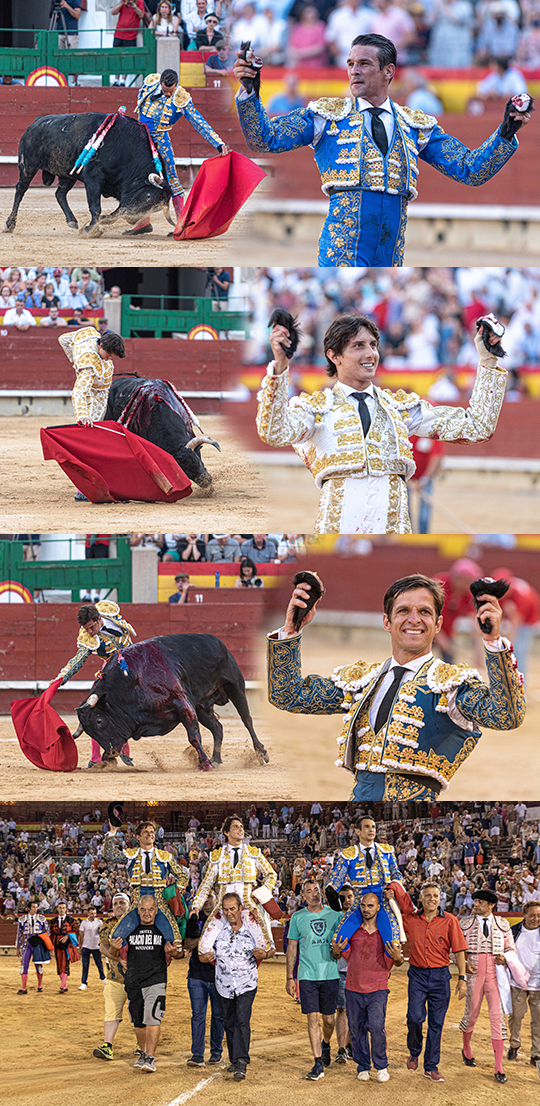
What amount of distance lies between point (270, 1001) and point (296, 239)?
469 cm

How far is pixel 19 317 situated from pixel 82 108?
146cm

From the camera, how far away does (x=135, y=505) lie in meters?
6.88

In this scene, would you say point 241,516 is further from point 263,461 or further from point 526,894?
point 526,894

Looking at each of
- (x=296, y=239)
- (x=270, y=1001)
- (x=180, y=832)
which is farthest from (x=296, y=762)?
(x=180, y=832)

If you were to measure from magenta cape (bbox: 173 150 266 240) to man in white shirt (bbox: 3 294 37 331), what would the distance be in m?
1.55

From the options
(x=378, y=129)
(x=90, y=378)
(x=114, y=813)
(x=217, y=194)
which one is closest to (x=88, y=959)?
(x=114, y=813)

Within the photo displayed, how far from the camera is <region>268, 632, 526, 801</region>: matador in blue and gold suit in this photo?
15.3 feet

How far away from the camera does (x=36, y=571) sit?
731 centimetres

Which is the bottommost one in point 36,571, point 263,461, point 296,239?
point 36,571

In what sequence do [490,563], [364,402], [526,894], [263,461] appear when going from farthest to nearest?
[526,894], [263,461], [490,563], [364,402]

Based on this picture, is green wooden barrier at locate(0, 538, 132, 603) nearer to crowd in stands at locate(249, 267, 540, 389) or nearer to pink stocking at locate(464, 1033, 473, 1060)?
crowd in stands at locate(249, 267, 540, 389)

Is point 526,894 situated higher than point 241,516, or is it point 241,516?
point 241,516

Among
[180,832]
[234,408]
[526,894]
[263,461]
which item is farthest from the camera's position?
[180,832]

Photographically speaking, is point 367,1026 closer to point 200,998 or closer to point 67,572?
point 200,998
